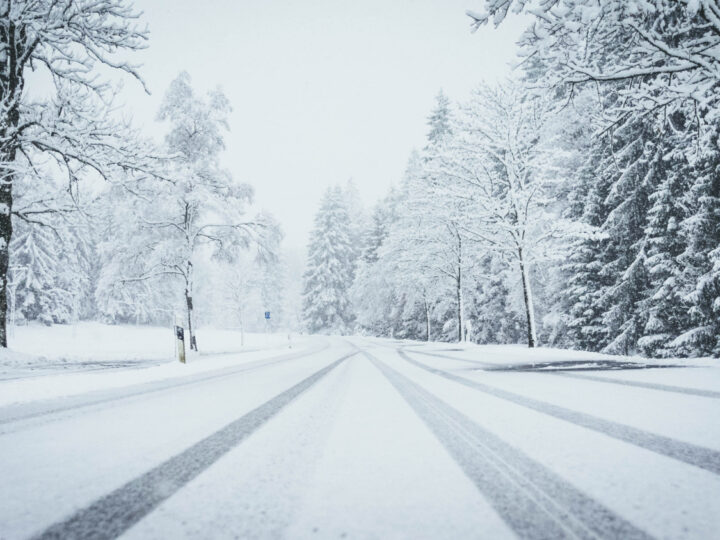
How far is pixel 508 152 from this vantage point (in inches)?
712

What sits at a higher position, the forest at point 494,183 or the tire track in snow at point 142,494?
the forest at point 494,183

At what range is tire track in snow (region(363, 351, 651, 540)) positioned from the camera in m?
1.26

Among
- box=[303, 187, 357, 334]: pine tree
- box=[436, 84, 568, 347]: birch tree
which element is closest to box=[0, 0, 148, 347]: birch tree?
box=[436, 84, 568, 347]: birch tree

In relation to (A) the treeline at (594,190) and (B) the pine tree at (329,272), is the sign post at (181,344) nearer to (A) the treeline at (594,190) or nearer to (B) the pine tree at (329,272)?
(A) the treeline at (594,190)

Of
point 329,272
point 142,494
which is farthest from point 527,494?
point 329,272

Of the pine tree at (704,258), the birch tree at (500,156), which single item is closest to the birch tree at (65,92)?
the birch tree at (500,156)

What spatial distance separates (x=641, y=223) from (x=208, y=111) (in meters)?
20.9

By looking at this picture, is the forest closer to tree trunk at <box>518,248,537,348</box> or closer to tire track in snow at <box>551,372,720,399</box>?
tree trunk at <box>518,248,537,348</box>

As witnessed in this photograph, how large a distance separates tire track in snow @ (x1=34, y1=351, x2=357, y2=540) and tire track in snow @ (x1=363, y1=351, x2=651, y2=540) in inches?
50.9

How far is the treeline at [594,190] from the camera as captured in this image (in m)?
6.34

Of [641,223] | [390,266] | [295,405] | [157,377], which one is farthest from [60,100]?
[390,266]

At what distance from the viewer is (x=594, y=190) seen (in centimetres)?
1895

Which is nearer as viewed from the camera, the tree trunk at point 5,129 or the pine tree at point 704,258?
the tree trunk at point 5,129

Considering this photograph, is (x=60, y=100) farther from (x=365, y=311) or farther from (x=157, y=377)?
(x=365, y=311)
